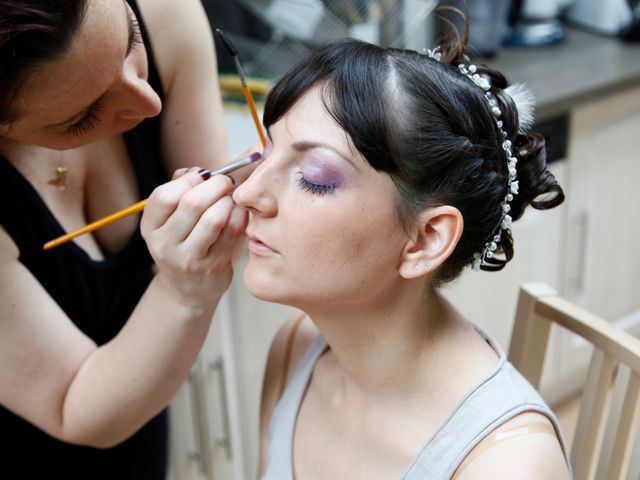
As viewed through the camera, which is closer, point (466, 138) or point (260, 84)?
point (466, 138)

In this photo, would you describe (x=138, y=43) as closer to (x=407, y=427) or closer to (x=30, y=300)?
(x=30, y=300)

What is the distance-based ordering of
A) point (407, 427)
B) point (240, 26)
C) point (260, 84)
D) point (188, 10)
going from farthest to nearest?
1. point (240, 26)
2. point (260, 84)
3. point (188, 10)
4. point (407, 427)

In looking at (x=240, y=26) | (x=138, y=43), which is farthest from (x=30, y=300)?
(x=240, y=26)

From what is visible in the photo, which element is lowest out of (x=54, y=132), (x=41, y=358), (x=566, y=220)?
(x=566, y=220)

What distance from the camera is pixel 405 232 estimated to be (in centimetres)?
90

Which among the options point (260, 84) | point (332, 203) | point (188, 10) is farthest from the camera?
point (260, 84)

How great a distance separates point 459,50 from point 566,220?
1341 mm

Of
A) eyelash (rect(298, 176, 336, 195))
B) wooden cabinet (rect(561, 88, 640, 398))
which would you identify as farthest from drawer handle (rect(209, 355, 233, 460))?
wooden cabinet (rect(561, 88, 640, 398))

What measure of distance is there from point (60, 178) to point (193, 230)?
0.97ft

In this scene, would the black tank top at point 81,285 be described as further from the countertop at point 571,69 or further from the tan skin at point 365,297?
the countertop at point 571,69

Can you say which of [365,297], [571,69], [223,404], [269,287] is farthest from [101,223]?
[571,69]

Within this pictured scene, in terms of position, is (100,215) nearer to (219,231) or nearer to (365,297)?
(219,231)

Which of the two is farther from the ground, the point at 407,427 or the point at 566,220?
the point at 407,427

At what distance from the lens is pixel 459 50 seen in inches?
38.4
